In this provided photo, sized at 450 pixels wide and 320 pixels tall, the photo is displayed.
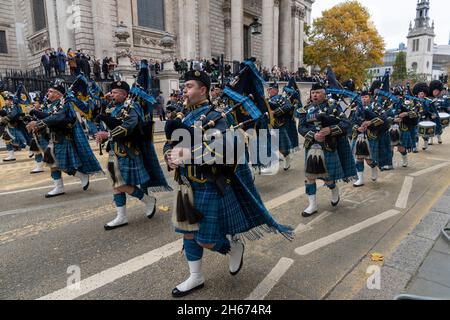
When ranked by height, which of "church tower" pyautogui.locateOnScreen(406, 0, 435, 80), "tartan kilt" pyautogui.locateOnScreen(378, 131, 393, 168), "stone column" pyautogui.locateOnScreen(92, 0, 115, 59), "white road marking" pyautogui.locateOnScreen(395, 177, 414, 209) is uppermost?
"church tower" pyautogui.locateOnScreen(406, 0, 435, 80)

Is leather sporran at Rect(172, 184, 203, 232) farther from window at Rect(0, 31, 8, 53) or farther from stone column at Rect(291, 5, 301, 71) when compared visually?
stone column at Rect(291, 5, 301, 71)

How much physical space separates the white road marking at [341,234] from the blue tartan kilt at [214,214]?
131cm

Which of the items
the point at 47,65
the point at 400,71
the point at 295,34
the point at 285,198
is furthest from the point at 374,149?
the point at 400,71

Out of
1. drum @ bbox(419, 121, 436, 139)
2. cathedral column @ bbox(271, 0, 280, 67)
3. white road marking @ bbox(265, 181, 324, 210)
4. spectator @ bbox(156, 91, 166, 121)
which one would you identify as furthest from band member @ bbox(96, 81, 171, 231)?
cathedral column @ bbox(271, 0, 280, 67)

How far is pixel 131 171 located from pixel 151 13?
2352 cm

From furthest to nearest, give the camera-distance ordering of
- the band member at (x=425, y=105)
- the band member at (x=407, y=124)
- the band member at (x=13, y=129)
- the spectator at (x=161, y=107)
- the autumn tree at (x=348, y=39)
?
the autumn tree at (x=348, y=39) < the spectator at (x=161, y=107) < the band member at (x=425, y=105) < the band member at (x=13, y=129) < the band member at (x=407, y=124)

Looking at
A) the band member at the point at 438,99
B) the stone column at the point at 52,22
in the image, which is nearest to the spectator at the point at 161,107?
the stone column at the point at 52,22

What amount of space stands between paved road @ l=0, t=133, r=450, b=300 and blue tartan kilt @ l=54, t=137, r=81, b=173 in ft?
1.96

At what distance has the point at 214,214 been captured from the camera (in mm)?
2916

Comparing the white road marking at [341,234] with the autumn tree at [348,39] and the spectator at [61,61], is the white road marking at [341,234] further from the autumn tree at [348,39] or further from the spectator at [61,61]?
the autumn tree at [348,39]

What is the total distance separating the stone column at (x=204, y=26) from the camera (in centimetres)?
2772

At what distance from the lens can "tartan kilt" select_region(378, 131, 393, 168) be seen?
7.26 metres

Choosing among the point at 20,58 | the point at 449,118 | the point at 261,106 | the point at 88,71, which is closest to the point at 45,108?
the point at 261,106
